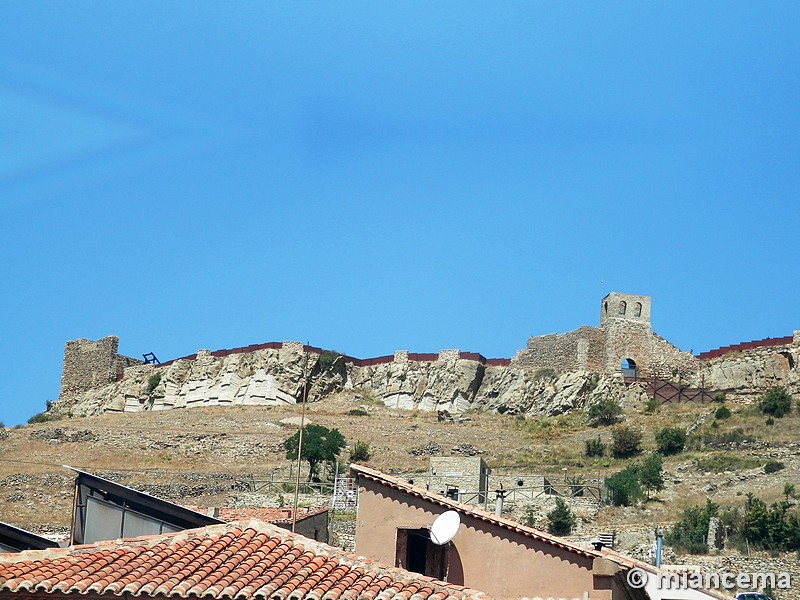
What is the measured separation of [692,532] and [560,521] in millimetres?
5379

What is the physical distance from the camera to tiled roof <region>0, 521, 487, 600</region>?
1528 cm

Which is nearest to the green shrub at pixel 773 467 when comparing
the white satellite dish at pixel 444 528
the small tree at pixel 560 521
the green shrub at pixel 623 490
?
the green shrub at pixel 623 490

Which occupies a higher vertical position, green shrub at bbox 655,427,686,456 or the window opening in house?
green shrub at bbox 655,427,686,456

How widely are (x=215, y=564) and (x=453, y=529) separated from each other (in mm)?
4143

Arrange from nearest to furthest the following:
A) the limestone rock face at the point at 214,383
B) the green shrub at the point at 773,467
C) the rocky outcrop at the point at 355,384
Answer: the green shrub at the point at 773,467
the rocky outcrop at the point at 355,384
the limestone rock face at the point at 214,383

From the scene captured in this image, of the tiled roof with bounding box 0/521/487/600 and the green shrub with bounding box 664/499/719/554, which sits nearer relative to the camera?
the tiled roof with bounding box 0/521/487/600

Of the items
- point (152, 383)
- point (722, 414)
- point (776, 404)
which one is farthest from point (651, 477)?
point (152, 383)

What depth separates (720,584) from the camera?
34.2m

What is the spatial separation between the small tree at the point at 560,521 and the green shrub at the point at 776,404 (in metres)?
21.9

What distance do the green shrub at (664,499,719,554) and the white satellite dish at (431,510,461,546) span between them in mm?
24292

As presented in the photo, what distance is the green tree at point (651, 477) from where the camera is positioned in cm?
5338

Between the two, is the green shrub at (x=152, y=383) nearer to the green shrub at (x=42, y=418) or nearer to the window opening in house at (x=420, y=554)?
the green shrub at (x=42, y=418)

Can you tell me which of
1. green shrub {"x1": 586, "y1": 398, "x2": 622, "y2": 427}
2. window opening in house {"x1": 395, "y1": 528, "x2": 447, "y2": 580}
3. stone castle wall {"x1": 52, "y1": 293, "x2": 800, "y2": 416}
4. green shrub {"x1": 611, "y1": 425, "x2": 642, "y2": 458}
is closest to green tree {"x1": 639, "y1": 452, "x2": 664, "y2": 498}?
green shrub {"x1": 611, "y1": 425, "x2": 642, "y2": 458}

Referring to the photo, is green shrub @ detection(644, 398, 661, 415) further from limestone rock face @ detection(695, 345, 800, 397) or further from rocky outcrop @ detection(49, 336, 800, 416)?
limestone rock face @ detection(695, 345, 800, 397)
